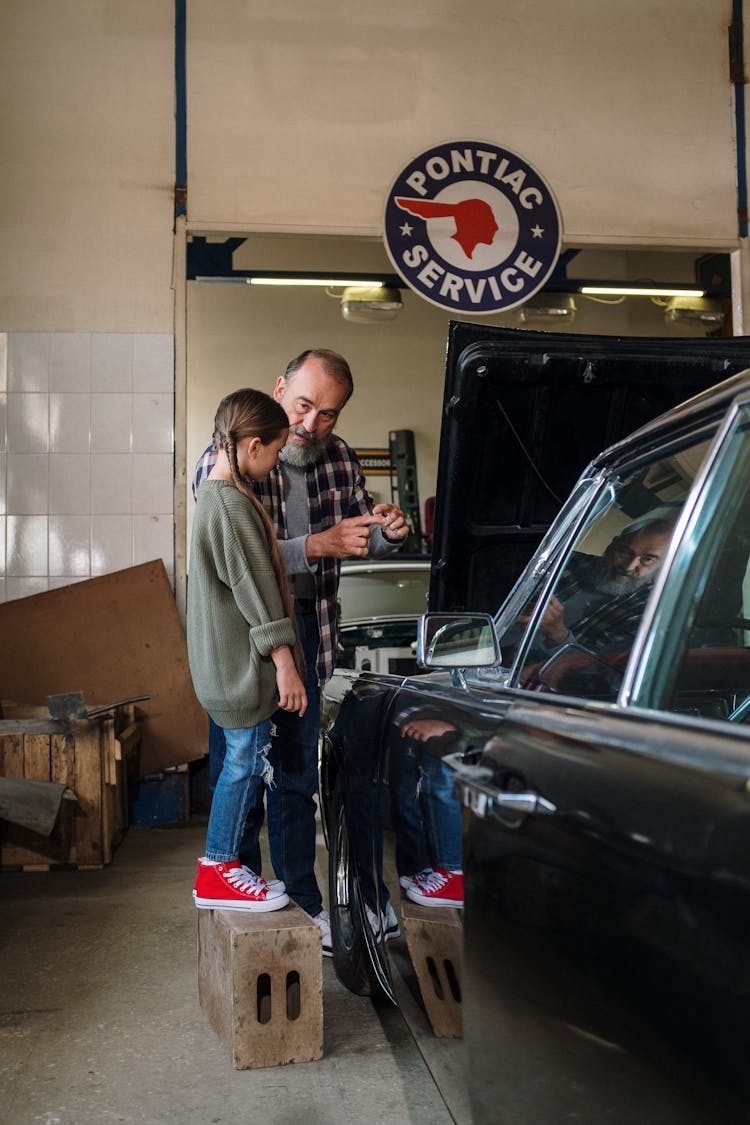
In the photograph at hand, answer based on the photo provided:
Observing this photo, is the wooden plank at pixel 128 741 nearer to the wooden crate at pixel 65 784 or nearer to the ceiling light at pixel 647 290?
the wooden crate at pixel 65 784

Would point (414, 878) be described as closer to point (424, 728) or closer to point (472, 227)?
point (424, 728)

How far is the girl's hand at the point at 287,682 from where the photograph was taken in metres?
2.59

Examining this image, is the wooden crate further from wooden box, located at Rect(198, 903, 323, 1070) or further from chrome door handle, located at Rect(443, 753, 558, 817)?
chrome door handle, located at Rect(443, 753, 558, 817)

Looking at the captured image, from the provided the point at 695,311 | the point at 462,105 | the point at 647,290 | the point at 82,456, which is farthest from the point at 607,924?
the point at 695,311

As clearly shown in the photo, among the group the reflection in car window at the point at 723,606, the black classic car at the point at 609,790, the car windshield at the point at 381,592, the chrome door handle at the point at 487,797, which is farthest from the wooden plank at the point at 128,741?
the chrome door handle at the point at 487,797

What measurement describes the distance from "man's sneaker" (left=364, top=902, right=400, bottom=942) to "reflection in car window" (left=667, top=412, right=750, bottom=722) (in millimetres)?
642

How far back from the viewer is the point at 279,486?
126 inches

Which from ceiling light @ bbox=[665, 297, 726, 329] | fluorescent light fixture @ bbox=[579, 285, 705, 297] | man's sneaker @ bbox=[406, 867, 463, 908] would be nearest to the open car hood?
man's sneaker @ bbox=[406, 867, 463, 908]

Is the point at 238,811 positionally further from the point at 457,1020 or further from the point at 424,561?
the point at 424,561

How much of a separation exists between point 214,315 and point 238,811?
901 cm

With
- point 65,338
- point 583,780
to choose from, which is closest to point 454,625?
point 583,780

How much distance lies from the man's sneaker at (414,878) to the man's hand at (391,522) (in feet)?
4.26

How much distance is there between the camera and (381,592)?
20.1ft

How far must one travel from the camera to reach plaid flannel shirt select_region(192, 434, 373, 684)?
125 inches
